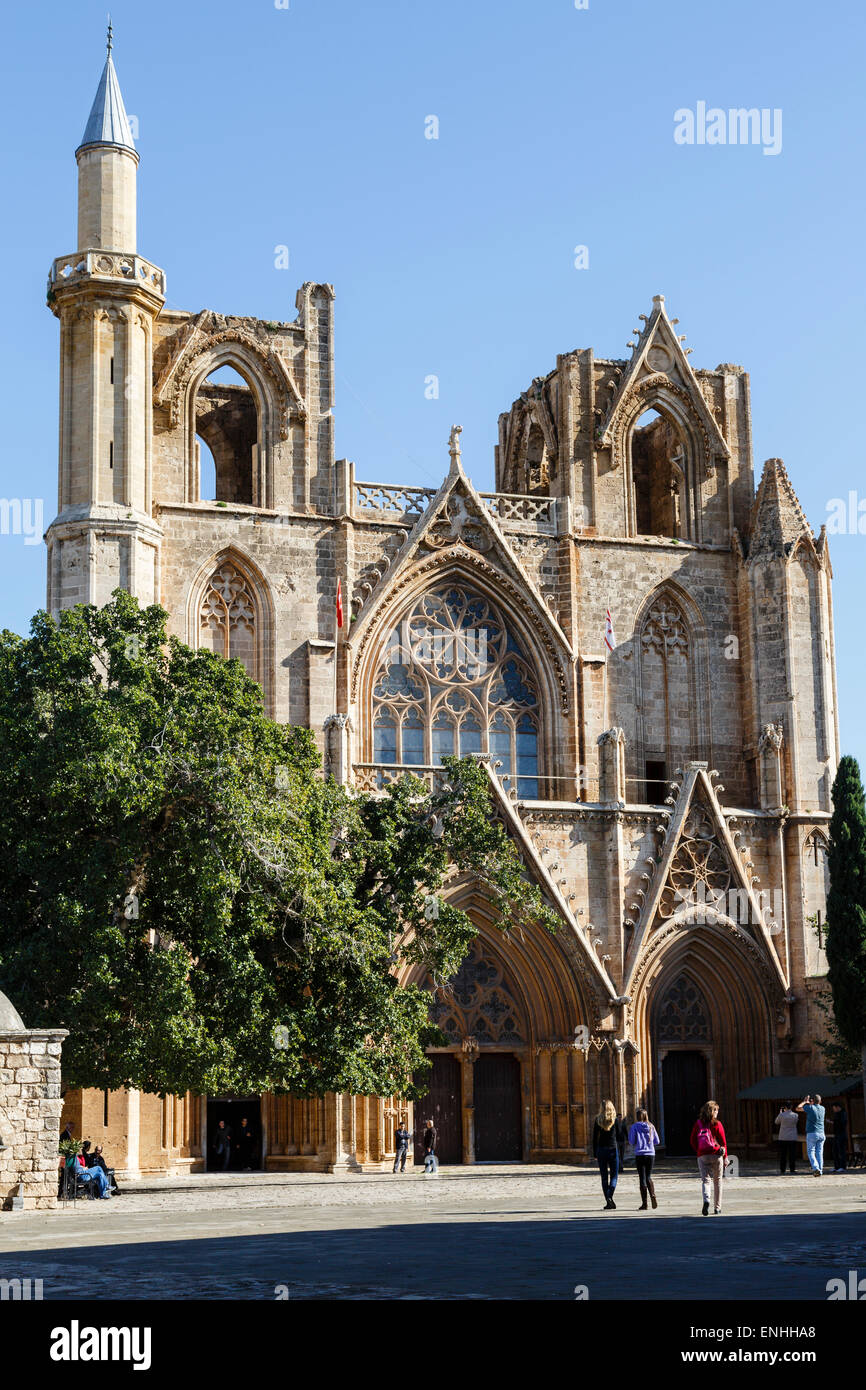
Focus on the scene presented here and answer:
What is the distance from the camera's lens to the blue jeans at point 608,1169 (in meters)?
22.3

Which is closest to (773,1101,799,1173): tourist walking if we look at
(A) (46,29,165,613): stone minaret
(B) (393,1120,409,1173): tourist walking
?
(B) (393,1120,409,1173): tourist walking

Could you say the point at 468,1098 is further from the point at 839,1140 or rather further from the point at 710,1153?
the point at 710,1153

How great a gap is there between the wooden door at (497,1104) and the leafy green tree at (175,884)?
6785 mm

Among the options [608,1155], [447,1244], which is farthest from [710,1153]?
[447,1244]

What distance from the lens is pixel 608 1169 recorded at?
2258 centimetres

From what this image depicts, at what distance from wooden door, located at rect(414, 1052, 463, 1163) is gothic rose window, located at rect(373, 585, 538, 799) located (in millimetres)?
6326

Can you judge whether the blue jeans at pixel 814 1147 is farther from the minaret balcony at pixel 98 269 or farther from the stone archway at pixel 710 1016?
the minaret balcony at pixel 98 269

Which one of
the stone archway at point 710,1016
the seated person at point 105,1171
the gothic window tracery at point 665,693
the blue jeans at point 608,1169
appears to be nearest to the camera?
the blue jeans at point 608,1169

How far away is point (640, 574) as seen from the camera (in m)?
43.1

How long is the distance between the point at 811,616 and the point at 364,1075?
57.2 ft

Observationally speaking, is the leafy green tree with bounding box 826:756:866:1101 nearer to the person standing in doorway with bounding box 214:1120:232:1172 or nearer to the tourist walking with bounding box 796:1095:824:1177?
the tourist walking with bounding box 796:1095:824:1177

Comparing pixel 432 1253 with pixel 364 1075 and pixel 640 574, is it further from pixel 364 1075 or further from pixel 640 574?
pixel 640 574

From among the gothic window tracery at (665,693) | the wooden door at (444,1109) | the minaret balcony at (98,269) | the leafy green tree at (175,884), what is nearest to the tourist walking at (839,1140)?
the leafy green tree at (175,884)
